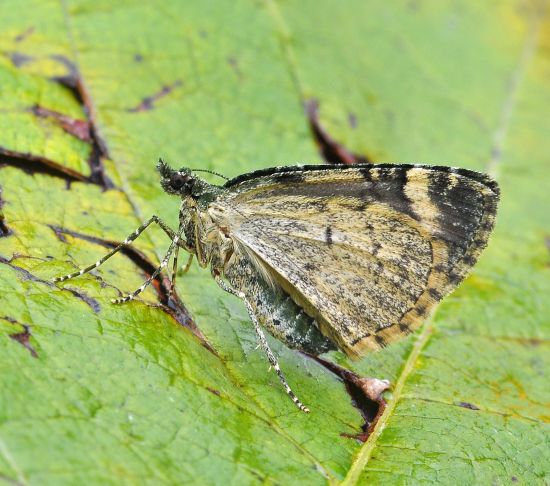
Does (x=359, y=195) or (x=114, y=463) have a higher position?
(x=359, y=195)

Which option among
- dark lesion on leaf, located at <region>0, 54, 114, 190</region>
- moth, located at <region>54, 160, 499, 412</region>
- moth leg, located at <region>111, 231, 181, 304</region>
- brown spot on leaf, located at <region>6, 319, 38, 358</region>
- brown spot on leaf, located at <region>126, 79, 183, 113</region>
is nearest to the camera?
brown spot on leaf, located at <region>6, 319, 38, 358</region>

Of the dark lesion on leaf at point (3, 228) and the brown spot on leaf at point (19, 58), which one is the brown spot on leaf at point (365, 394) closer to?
the dark lesion on leaf at point (3, 228)

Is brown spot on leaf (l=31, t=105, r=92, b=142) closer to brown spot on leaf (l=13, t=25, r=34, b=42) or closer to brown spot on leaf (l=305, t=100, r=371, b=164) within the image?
brown spot on leaf (l=13, t=25, r=34, b=42)

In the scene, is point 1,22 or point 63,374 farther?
point 1,22

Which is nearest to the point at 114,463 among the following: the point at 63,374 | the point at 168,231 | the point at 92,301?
the point at 63,374

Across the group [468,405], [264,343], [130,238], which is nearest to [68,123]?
[130,238]

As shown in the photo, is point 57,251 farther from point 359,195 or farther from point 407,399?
point 407,399

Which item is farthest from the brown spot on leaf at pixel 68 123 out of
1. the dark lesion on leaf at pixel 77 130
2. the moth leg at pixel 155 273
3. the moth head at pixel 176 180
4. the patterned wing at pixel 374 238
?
the patterned wing at pixel 374 238

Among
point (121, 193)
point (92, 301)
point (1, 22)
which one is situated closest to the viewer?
point (92, 301)

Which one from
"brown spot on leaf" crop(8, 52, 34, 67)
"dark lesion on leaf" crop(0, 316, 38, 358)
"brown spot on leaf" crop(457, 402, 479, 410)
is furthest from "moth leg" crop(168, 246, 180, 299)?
"brown spot on leaf" crop(8, 52, 34, 67)
